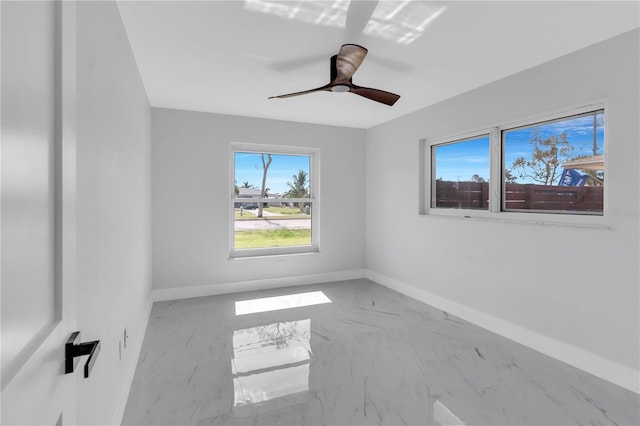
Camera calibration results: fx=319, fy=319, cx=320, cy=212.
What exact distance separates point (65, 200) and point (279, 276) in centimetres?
401

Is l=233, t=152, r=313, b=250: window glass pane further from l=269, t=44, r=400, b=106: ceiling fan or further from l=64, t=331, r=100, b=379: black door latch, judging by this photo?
l=64, t=331, r=100, b=379: black door latch

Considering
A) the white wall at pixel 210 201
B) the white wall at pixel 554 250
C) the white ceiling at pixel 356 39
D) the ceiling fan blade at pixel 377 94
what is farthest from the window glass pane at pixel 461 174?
the white wall at pixel 210 201

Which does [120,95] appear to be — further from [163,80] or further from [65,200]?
[65,200]

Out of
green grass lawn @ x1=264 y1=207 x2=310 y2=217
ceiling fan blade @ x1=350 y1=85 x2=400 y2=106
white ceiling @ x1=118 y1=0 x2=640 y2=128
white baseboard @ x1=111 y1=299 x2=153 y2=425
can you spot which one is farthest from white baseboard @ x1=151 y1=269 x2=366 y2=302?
ceiling fan blade @ x1=350 y1=85 x2=400 y2=106

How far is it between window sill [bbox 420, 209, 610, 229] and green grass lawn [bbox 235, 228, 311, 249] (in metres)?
2.00

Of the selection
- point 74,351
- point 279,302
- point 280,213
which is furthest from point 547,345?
point 280,213

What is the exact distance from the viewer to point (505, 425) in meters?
1.83

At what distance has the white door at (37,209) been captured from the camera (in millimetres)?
484

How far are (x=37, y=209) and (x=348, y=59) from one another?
6.92ft

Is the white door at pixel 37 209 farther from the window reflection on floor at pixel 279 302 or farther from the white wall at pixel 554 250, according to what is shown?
the window reflection on floor at pixel 279 302

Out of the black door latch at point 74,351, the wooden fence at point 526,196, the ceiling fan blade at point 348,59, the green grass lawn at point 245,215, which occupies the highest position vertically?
the ceiling fan blade at point 348,59

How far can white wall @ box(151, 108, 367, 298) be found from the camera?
13.2 ft

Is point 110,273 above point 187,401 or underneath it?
above

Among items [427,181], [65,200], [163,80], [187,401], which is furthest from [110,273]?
[427,181]
